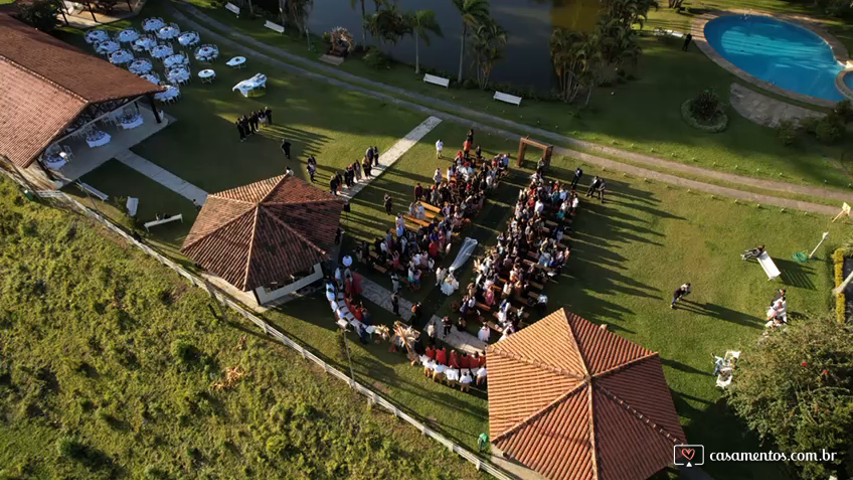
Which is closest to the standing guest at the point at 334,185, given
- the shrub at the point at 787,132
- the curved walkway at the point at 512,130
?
the curved walkway at the point at 512,130

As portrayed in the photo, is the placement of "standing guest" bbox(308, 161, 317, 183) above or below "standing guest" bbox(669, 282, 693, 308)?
above

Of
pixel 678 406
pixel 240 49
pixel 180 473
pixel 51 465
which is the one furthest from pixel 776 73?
pixel 51 465

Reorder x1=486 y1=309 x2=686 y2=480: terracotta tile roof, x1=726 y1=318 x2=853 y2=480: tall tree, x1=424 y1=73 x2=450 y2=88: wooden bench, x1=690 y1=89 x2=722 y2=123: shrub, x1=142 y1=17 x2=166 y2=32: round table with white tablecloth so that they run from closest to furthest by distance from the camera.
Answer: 1. x1=726 y1=318 x2=853 y2=480: tall tree
2. x1=486 y1=309 x2=686 y2=480: terracotta tile roof
3. x1=690 y1=89 x2=722 y2=123: shrub
4. x1=424 y1=73 x2=450 y2=88: wooden bench
5. x1=142 y1=17 x2=166 y2=32: round table with white tablecloth

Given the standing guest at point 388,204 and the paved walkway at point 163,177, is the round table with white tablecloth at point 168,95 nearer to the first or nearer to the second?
the paved walkway at point 163,177

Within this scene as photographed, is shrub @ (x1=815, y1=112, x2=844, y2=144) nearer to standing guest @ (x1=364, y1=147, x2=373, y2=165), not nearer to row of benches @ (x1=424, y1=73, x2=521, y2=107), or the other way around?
row of benches @ (x1=424, y1=73, x2=521, y2=107)

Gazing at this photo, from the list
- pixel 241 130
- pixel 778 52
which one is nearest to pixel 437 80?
pixel 241 130

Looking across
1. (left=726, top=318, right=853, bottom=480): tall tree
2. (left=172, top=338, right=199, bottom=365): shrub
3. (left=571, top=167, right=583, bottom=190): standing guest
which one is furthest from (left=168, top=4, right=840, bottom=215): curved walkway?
(left=172, top=338, right=199, bottom=365): shrub

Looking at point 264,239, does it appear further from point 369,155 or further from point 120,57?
point 120,57
